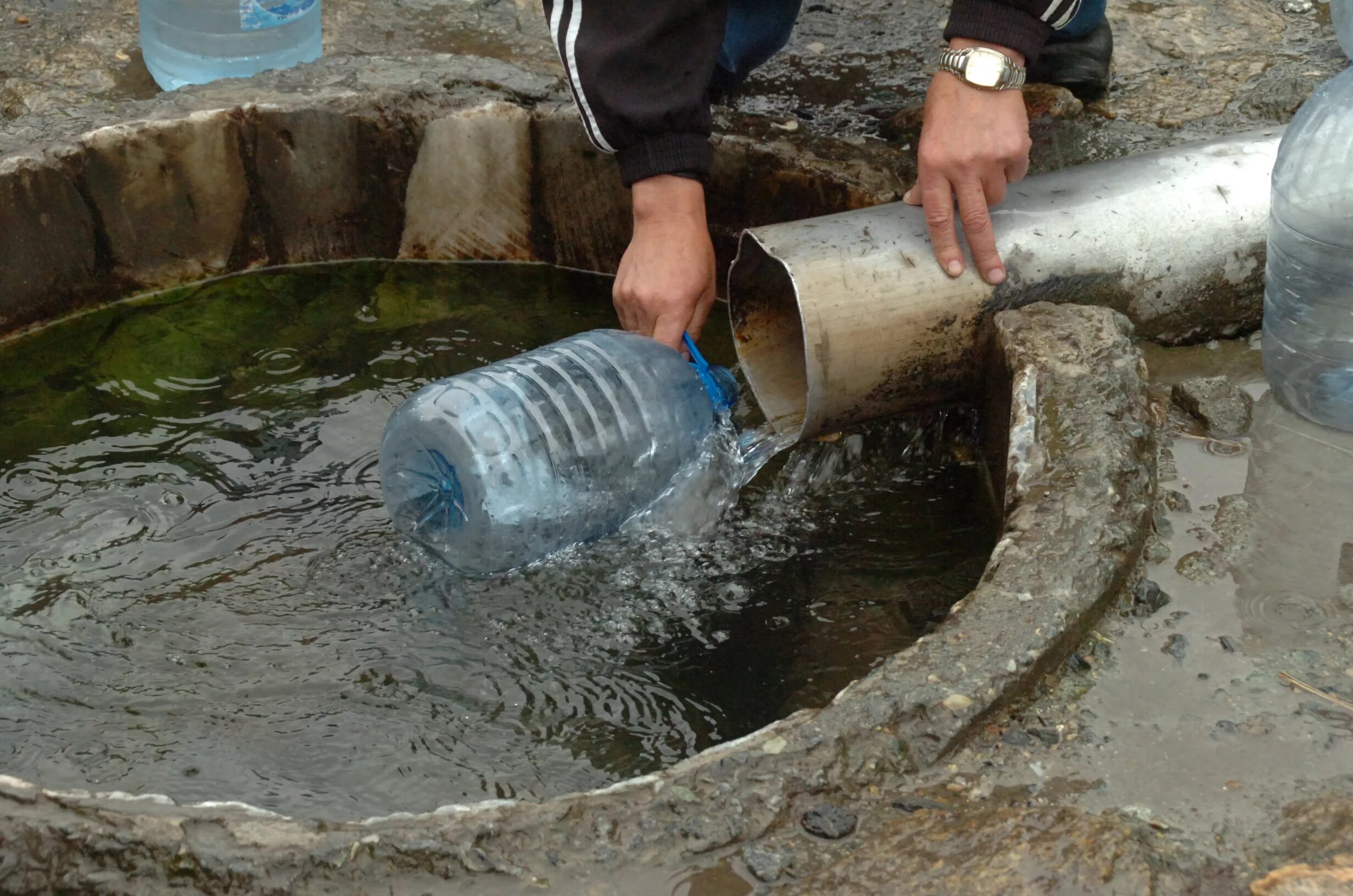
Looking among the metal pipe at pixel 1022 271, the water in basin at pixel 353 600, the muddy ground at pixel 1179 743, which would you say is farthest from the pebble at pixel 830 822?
the metal pipe at pixel 1022 271

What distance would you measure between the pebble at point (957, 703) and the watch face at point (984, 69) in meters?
1.12

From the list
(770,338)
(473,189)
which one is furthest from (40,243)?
(770,338)

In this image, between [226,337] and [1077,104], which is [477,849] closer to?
[226,337]

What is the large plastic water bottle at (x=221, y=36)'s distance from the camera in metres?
3.79

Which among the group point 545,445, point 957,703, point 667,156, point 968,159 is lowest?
point 545,445

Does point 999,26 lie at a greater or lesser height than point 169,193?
greater

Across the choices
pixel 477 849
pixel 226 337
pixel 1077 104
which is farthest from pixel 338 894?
pixel 1077 104

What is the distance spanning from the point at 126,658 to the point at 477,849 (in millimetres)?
1057

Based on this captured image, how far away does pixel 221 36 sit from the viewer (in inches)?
154

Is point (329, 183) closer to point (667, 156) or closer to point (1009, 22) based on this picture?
Answer: point (667, 156)

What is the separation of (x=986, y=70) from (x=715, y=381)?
0.75 metres

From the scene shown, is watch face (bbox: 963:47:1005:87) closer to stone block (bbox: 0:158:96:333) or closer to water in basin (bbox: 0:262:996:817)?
water in basin (bbox: 0:262:996:817)

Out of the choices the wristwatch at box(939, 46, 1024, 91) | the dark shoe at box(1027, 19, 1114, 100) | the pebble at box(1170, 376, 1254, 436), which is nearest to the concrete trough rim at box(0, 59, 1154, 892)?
the pebble at box(1170, 376, 1254, 436)

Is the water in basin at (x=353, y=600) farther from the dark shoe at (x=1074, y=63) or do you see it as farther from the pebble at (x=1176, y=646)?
the dark shoe at (x=1074, y=63)
